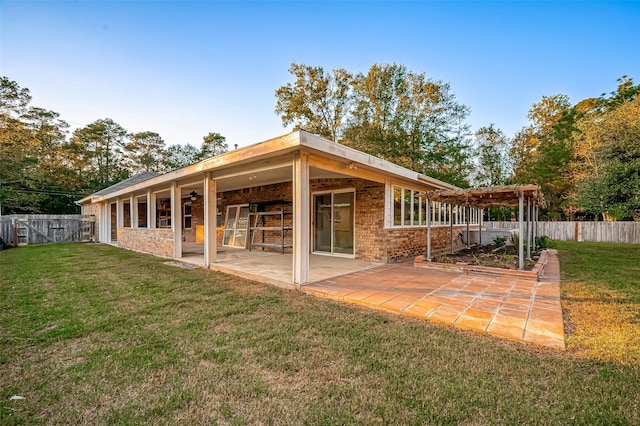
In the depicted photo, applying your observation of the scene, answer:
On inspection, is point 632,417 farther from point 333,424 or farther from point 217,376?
point 217,376

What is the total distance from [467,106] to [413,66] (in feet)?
12.9

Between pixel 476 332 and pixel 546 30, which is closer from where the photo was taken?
pixel 476 332

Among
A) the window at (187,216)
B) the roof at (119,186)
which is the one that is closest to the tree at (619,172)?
the window at (187,216)

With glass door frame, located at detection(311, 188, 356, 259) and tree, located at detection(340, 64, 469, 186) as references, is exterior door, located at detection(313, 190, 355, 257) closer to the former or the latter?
glass door frame, located at detection(311, 188, 356, 259)

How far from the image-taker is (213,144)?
1199 inches

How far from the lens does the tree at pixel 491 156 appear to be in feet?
74.5

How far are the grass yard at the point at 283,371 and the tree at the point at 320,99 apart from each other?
55.2 feet

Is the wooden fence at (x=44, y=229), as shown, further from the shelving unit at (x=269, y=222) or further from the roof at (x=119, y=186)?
the shelving unit at (x=269, y=222)

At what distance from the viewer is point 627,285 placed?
16.6ft

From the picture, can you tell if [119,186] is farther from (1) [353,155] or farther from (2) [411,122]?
(2) [411,122]

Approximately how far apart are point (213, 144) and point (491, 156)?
84.9 ft

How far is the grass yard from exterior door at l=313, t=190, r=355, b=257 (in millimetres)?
4414

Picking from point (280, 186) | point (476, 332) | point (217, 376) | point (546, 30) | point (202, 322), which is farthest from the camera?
point (280, 186)

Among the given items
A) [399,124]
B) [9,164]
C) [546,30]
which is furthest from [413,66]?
Result: [9,164]
